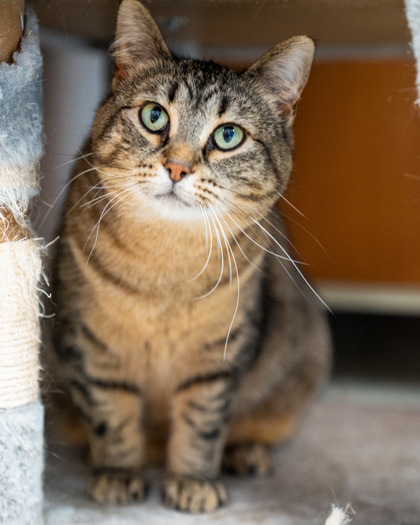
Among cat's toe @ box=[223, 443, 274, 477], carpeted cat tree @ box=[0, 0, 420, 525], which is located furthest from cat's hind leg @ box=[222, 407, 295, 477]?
carpeted cat tree @ box=[0, 0, 420, 525]

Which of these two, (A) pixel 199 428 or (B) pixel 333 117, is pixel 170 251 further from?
(B) pixel 333 117

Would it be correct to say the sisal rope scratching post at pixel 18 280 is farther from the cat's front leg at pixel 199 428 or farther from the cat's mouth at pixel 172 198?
the cat's front leg at pixel 199 428

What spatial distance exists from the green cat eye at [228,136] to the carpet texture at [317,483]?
640 mm

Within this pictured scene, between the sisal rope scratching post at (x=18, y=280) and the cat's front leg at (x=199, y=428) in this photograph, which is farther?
the cat's front leg at (x=199, y=428)

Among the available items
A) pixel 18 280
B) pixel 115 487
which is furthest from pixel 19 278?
pixel 115 487

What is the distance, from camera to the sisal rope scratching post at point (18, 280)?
3.25 feet

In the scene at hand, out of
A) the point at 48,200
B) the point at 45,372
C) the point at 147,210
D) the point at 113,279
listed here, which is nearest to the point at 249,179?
the point at 147,210

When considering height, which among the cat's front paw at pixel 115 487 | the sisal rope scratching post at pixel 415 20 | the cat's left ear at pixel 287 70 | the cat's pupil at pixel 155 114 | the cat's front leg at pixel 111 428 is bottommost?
the cat's front paw at pixel 115 487

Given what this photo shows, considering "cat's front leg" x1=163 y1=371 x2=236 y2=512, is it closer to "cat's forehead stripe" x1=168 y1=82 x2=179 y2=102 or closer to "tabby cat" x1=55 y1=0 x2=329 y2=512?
"tabby cat" x1=55 y1=0 x2=329 y2=512

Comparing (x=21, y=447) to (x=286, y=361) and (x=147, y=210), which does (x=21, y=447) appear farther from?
(x=286, y=361)

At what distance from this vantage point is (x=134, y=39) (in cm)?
120

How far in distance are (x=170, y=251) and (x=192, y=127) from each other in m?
0.23

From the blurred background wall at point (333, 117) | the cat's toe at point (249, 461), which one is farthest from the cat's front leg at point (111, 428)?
the blurred background wall at point (333, 117)

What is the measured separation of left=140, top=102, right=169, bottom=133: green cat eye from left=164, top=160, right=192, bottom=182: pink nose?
0.37ft
